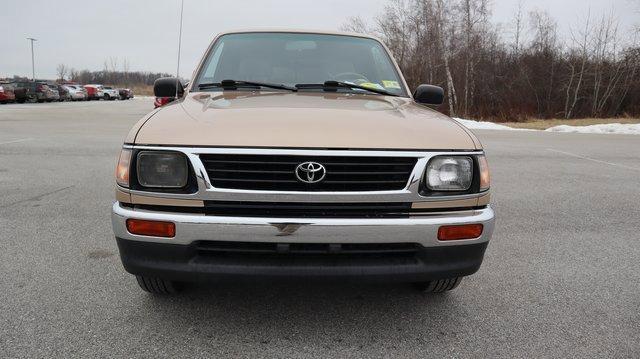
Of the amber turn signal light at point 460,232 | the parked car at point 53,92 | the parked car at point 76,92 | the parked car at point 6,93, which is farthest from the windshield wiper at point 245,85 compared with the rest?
the parked car at point 76,92

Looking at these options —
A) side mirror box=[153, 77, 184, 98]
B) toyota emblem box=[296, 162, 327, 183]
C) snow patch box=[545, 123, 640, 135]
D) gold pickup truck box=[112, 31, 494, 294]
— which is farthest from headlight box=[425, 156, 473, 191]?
snow patch box=[545, 123, 640, 135]

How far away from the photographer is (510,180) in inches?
286

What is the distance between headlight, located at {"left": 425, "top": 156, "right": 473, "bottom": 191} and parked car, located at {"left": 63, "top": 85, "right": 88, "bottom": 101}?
47.0 m

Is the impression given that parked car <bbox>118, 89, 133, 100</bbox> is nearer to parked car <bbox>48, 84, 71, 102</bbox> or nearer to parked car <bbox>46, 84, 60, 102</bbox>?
parked car <bbox>48, 84, 71, 102</bbox>

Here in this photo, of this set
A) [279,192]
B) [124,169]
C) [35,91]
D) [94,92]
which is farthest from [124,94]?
[279,192]

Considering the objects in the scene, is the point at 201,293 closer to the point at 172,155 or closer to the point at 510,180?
the point at 172,155

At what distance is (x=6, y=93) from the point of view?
100ft

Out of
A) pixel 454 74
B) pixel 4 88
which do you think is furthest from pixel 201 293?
pixel 4 88

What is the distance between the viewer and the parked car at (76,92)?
42.8 metres

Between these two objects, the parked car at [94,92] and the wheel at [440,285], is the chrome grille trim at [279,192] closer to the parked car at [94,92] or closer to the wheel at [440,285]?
the wheel at [440,285]

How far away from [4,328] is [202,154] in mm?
1475

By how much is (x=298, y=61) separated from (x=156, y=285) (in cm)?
199

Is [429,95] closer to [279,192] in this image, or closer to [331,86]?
[331,86]

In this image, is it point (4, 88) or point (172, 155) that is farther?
point (4, 88)
